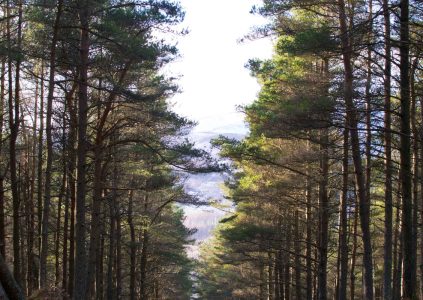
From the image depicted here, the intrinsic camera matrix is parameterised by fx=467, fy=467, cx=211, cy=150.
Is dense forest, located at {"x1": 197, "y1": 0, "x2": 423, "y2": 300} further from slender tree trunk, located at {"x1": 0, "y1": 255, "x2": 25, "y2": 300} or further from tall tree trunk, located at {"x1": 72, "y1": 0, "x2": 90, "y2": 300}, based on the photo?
slender tree trunk, located at {"x1": 0, "y1": 255, "x2": 25, "y2": 300}

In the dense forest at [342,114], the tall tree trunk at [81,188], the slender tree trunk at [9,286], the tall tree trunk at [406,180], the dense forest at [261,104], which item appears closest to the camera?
the slender tree trunk at [9,286]

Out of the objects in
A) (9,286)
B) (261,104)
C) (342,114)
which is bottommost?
(9,286)

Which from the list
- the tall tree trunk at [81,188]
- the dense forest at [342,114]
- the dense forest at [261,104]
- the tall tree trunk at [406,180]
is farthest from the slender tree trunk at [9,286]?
the tall tree trunk at [406,180]

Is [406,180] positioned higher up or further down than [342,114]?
further down

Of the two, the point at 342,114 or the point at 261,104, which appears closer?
the point at 342,114

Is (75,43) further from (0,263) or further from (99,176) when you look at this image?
(0,263)

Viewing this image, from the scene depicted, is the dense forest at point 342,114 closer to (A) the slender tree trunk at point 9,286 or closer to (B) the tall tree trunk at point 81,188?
(B) the tall tree trunk at point 81,188

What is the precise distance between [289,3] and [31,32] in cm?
665

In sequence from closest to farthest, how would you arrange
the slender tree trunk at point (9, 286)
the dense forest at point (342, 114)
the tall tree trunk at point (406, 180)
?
the slender tree trunk at point (9, 286), the tall tree trunk at point (406, 180), the dense forest at point (342, 114)

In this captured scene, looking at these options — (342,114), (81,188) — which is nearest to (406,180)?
(342,114)

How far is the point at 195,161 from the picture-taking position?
45.6ft

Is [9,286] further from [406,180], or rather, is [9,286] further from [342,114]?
[342,114]

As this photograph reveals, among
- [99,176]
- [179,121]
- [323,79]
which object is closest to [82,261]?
[99,176]

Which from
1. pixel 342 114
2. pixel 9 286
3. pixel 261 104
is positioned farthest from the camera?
pixel 261 104
